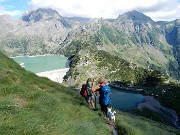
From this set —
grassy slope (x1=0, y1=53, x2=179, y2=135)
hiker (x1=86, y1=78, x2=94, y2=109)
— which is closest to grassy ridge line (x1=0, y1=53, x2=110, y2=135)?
grassy slope (x1=0, y1=53, x2=179, y2=135)

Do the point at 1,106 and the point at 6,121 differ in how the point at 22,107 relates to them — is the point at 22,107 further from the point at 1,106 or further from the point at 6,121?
the point at 6,121

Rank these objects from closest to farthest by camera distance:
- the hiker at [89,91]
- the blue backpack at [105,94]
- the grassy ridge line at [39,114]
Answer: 1. the grassy ridge line at [39,114]
2. the blue backpack at [105,94]
3. the hiker at [89,91]

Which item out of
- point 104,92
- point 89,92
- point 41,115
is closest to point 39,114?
point 41,115

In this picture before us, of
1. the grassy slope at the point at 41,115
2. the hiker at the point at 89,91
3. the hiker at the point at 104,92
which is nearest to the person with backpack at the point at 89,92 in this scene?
the hiker at the point at 89,91

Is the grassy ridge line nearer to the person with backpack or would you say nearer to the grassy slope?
the grassy slope

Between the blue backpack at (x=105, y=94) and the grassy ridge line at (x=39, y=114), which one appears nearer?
the grassy ridge line at (x=39, y=114)

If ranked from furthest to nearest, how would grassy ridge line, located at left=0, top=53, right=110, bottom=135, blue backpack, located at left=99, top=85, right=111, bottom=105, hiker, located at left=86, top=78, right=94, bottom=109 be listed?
hiker, located at left=86, top=78, right=94, bottom=109 → blue backpack, located at left=99, top=85, right=111, bottom=105 → grassy ridge line, located at left=0, top=53, right=110, bottom=135

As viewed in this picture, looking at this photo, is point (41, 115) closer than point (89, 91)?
Yes

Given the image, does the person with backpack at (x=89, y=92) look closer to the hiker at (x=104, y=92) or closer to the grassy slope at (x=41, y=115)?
the grassy slope at (x=41, y=115)

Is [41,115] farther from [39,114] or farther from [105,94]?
[105,94]

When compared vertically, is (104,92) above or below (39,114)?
above

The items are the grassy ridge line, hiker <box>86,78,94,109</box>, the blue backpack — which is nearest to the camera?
the grassy ridge line

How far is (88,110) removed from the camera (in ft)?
108

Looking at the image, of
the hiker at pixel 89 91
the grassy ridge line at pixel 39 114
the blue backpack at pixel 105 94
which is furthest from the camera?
the hiker at pixel 89 91
